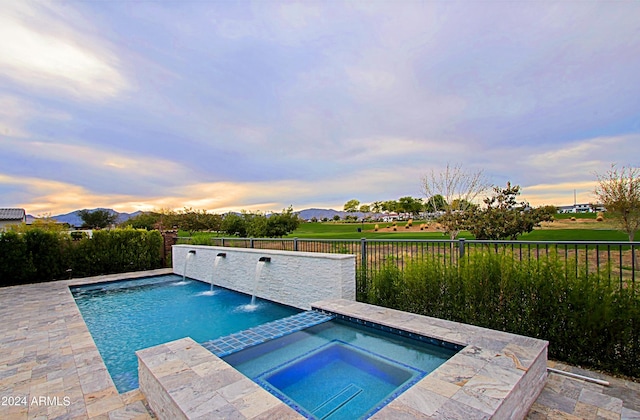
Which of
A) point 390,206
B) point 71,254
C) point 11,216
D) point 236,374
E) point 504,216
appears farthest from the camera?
point 390,206

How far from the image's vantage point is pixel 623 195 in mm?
14094

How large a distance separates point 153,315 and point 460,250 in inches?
260

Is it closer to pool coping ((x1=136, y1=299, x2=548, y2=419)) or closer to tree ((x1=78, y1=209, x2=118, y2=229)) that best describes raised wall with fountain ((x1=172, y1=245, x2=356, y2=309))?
pool coping ((x1=136, y1=299, x2=548, y2=419))

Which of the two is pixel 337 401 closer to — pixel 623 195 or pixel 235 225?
pixel 235 225

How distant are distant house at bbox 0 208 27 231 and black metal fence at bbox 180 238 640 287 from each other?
45.9 m

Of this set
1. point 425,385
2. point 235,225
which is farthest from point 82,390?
point 235,225

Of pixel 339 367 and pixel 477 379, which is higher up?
pixel 477 379

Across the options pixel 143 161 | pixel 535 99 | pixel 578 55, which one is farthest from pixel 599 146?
pixel 143 161

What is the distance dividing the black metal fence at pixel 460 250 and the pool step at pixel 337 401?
253cm

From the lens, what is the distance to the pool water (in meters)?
2.65

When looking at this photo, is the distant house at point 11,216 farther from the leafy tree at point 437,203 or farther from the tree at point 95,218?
the leafy tree at point 437,203

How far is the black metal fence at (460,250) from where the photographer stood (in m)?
3.45

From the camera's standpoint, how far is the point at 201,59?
8000mm

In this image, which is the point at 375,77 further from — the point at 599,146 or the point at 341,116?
the point at 599,146
